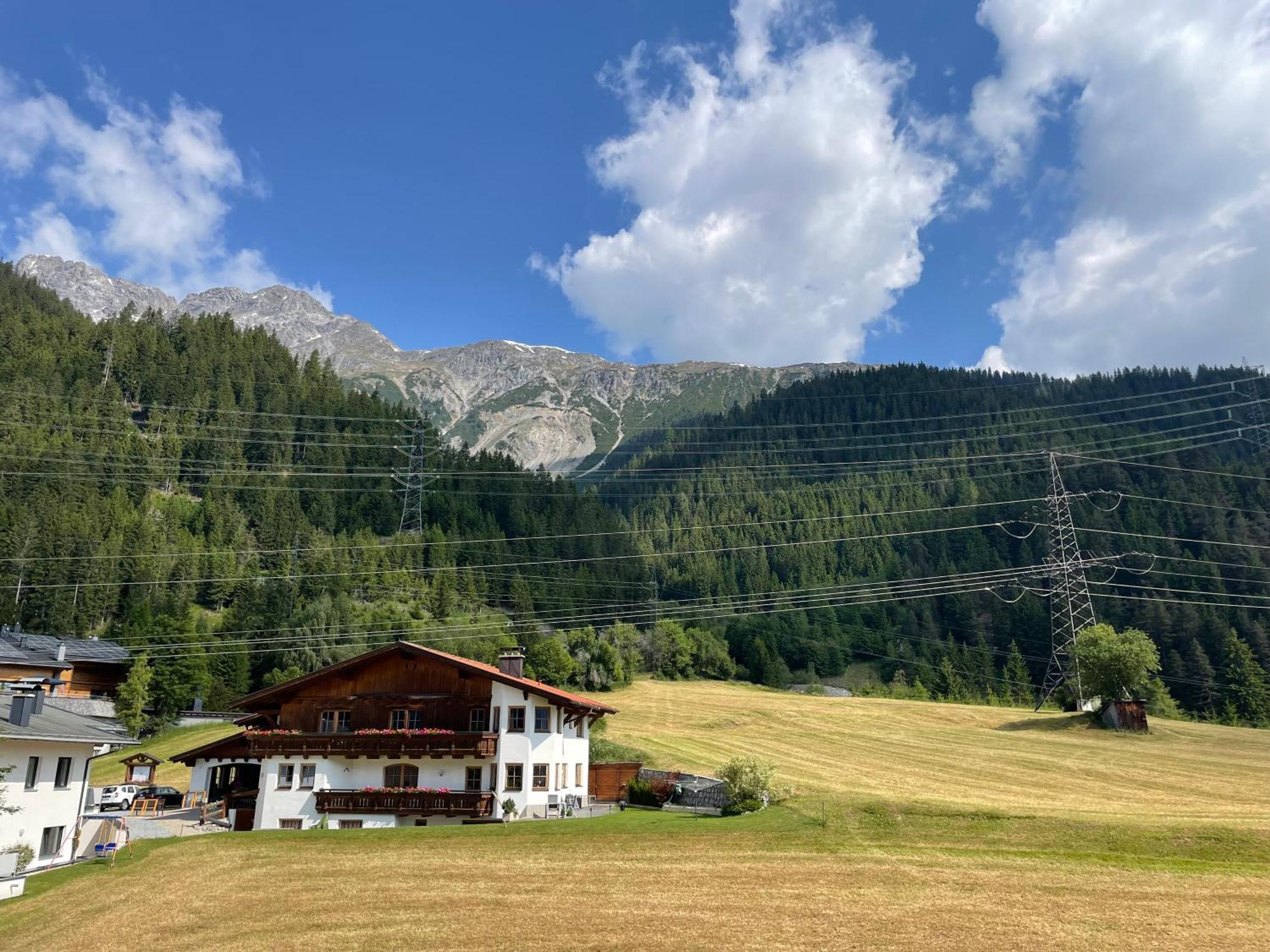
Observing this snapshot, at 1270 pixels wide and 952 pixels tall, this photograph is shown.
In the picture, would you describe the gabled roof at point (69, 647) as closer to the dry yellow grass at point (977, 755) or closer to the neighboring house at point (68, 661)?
the neighboring house at point (68, 661)

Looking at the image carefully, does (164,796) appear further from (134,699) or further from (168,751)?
(134,699)

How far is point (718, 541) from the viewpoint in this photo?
193 metres

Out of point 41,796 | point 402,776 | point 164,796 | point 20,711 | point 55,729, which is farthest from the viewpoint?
point 164,796

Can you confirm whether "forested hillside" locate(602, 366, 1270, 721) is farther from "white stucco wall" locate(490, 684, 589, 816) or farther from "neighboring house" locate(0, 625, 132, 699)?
"neighboring house" locate(0, 625, 132, 699)

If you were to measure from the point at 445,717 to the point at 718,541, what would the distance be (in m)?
150

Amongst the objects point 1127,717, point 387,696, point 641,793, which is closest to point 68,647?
point 387,696

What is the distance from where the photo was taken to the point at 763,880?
25.5 metres

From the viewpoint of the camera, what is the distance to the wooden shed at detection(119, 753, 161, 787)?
59000 mm

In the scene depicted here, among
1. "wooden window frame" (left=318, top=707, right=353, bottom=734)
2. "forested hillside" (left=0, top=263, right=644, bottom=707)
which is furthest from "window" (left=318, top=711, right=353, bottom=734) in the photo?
"forested hillside" (left=0, top=263, right=644, bottom=707)

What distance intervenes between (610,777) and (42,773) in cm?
2921

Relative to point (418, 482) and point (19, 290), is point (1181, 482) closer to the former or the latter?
point (418, 482)

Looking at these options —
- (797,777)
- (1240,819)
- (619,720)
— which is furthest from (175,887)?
(619,720)

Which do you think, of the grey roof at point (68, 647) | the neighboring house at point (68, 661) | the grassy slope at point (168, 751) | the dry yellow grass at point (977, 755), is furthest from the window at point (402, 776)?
the grey roof at point (68, 647)

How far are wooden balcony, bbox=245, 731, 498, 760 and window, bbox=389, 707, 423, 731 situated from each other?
2.37 meters
